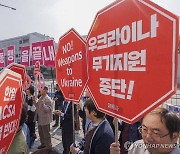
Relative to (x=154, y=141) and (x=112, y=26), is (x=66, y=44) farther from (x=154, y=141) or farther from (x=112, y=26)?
(x=154, y=141)

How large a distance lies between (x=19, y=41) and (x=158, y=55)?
4881 centimetres

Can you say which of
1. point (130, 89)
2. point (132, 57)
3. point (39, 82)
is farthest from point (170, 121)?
point (39, 82)

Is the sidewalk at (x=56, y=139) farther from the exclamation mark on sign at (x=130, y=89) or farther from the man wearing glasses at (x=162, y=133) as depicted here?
the exclamation mark on sign at (x=130, y=89)

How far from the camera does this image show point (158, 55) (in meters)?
1.01

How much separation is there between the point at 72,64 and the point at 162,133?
1.20 meters

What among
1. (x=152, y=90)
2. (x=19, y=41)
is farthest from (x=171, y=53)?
(x=19, y=41)

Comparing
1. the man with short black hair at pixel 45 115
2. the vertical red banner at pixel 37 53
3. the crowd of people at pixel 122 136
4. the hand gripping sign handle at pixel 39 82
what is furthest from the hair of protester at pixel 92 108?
the vertical red banner at pixel 37 53

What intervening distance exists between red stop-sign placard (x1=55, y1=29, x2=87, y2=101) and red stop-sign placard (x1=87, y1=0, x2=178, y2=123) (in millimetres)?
459

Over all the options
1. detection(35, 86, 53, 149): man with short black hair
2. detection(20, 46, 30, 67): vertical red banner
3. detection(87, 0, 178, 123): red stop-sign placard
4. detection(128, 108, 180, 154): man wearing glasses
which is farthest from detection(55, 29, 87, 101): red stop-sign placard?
detection(20, 46, 30, 67): vertical red banner

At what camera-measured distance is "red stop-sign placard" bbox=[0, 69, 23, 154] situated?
114cm

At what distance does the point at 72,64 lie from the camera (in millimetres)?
2217

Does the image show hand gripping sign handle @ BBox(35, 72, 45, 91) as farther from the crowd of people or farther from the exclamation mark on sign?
the exclamation mark on sign

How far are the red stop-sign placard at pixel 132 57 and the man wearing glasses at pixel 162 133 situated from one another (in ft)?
0.94

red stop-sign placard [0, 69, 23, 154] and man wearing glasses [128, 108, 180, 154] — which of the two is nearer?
red stop-sign placard [0, 69, 23, 154]
